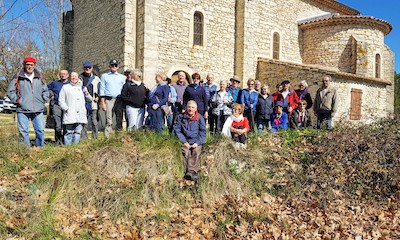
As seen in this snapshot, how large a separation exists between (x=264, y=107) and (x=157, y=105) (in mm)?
2662

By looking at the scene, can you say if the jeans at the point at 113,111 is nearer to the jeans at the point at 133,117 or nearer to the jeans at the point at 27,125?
the jeans at the point at 133,117

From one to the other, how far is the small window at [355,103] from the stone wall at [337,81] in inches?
7.5

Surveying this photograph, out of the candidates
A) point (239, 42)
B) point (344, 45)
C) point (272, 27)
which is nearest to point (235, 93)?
point (239, 42)

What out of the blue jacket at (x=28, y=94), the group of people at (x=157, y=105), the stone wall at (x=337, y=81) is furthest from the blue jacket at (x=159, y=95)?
the stone wall at (x=337, y=81)

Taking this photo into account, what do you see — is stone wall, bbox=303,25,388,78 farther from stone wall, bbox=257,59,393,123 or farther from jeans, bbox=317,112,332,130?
jeans, bbox=317,112,332,130

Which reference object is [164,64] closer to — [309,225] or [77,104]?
[77,104]

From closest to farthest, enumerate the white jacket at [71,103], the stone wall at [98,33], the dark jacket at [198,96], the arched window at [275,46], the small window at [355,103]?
the white jacket at [71,103], the dark jacket at [198,96], the stone wall at [98,33], the small window at [355,103], the arched window at [275,46]

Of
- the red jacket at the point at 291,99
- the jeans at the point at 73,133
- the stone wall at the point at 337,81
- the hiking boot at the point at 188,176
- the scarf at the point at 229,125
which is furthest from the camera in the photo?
the stone wall at the point at 337,81

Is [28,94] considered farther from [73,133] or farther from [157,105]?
[157,105]

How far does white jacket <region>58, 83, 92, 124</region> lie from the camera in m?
5.88

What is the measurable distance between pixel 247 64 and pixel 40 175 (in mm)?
11413

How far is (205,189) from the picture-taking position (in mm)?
4969

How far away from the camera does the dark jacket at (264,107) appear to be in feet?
24.6

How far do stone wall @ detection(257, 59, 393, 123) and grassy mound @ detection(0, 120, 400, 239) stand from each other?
22.2ft
